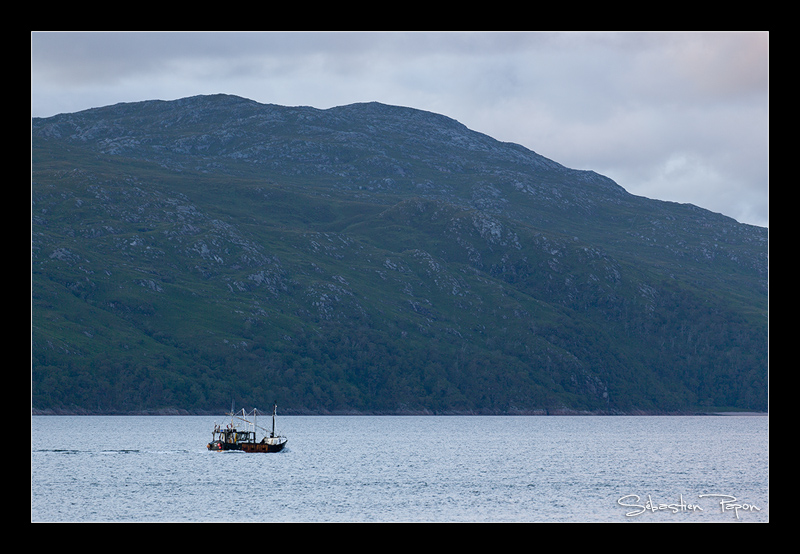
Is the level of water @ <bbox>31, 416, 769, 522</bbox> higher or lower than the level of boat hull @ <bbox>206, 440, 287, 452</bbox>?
higher

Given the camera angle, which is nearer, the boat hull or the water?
the water

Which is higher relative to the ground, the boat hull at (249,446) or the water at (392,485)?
the water at (392,485)

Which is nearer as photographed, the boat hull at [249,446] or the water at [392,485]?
the water at [392,485]

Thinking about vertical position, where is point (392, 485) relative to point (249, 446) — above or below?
above

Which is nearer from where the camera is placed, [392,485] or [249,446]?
[392,485]
